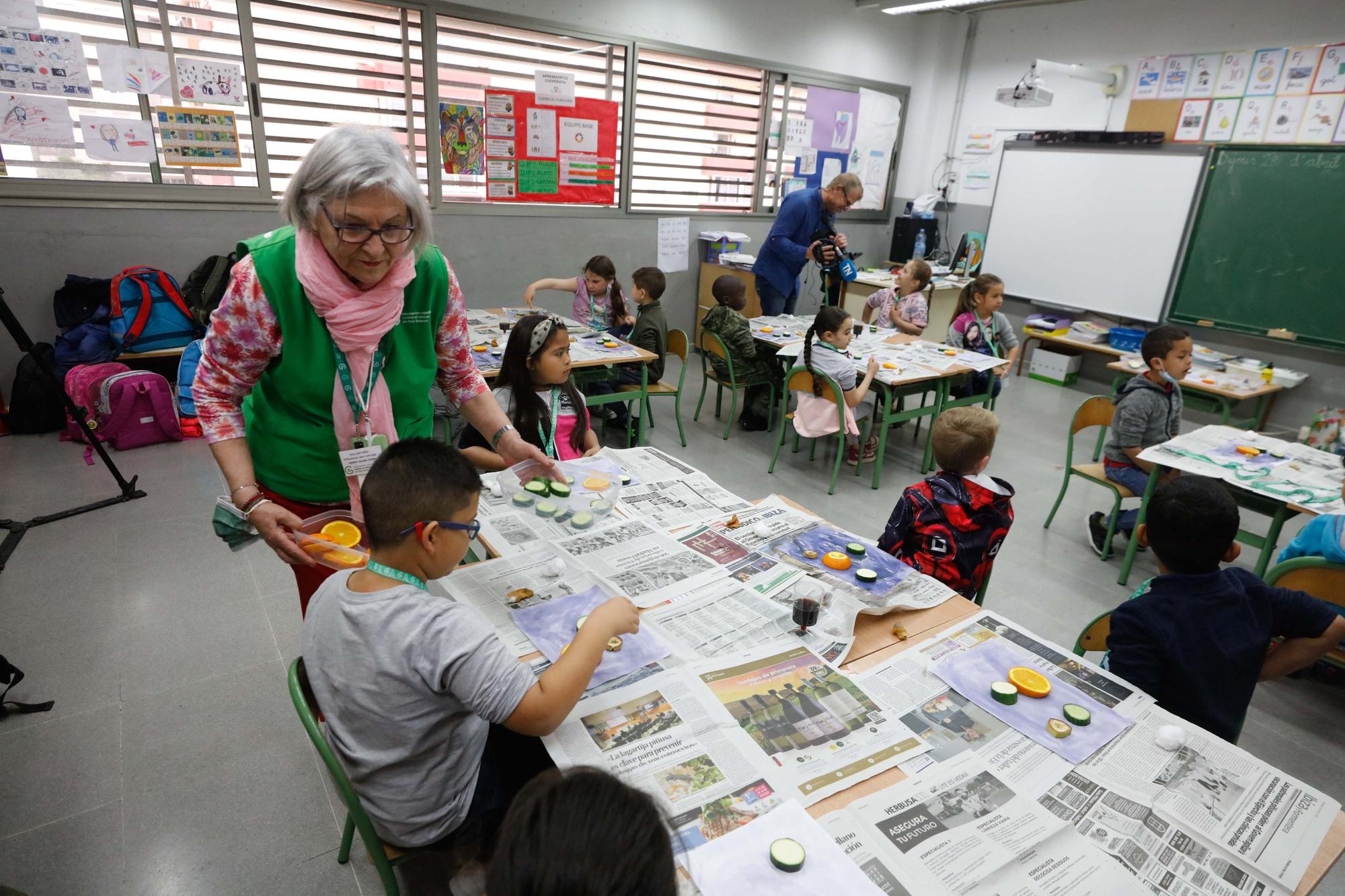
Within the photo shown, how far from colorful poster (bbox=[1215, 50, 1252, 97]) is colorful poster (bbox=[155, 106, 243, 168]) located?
666 centimetres

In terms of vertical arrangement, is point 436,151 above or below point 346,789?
above

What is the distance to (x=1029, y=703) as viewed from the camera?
129 cm

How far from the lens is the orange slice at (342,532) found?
1.45m

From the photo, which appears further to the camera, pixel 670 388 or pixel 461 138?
pixel 461 138

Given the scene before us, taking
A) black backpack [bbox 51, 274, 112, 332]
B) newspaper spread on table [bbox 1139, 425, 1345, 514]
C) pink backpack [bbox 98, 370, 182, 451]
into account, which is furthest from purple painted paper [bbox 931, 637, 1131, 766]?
black backpack [bbox 51, 274, 112, 332]

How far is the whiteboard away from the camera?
17.9 ft

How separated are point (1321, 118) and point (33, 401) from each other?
812 centimetres

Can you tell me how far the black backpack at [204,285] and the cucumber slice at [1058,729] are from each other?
4688mm

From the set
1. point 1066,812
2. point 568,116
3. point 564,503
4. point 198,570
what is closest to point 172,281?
point 198,570

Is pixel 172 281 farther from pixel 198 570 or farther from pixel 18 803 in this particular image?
pixel 18 803

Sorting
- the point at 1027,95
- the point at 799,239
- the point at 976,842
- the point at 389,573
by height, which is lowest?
the point at 976,842

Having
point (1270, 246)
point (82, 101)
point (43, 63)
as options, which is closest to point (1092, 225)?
point (1270, 246)

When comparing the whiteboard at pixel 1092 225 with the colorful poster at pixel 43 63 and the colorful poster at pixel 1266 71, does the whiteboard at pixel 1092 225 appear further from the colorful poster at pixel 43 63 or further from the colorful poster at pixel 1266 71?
the colorful poster at pixel 43 63

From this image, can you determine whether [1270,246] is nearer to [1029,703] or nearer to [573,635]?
[1029,703]
